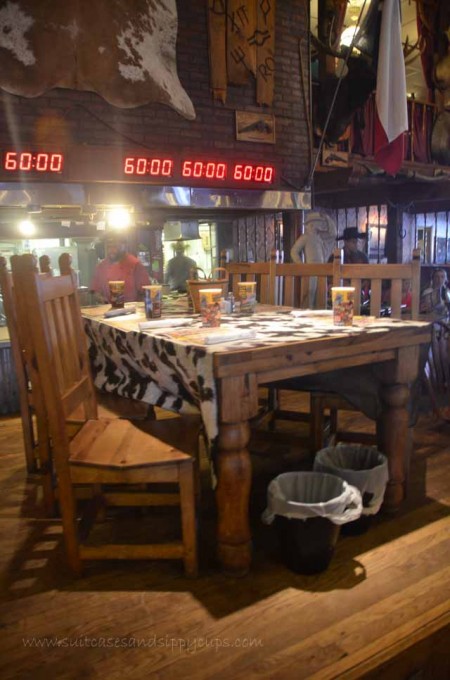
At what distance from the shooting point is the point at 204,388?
1776mm

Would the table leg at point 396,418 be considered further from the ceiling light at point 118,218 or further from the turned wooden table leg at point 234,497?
the ceiling light at point 118,218

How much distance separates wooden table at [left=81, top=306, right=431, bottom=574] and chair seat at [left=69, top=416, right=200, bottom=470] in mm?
161

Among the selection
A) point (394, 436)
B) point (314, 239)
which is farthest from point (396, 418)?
point (314, 239)

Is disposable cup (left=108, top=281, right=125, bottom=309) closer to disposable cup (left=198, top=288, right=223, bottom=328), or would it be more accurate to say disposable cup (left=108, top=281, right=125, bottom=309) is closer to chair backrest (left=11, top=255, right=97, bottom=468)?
chair backrest (left=11, top=255, right=97, bottom=468)

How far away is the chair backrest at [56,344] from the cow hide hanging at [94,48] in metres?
3.31

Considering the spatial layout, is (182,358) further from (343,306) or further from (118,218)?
(118,218)

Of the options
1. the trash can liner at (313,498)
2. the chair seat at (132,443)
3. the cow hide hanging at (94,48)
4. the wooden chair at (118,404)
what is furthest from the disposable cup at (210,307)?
the cow hide hanging at (94,48)

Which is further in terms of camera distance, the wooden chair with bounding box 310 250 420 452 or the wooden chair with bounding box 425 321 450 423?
the wooden chair with bounding box 425 321 450 423

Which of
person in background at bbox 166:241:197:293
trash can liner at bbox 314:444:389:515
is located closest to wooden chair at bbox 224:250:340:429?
trash can liner at bbox 314:444:389:515

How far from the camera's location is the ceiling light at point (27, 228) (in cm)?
606

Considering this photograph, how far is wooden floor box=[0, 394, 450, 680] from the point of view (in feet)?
4.94

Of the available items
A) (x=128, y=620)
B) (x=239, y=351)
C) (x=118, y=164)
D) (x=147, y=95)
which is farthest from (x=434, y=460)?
(x=147, y=95)

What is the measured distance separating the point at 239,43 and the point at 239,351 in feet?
15.9

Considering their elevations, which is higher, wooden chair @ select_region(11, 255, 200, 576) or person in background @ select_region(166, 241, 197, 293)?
person in background @ select_region(166, 241, 197, 293)
